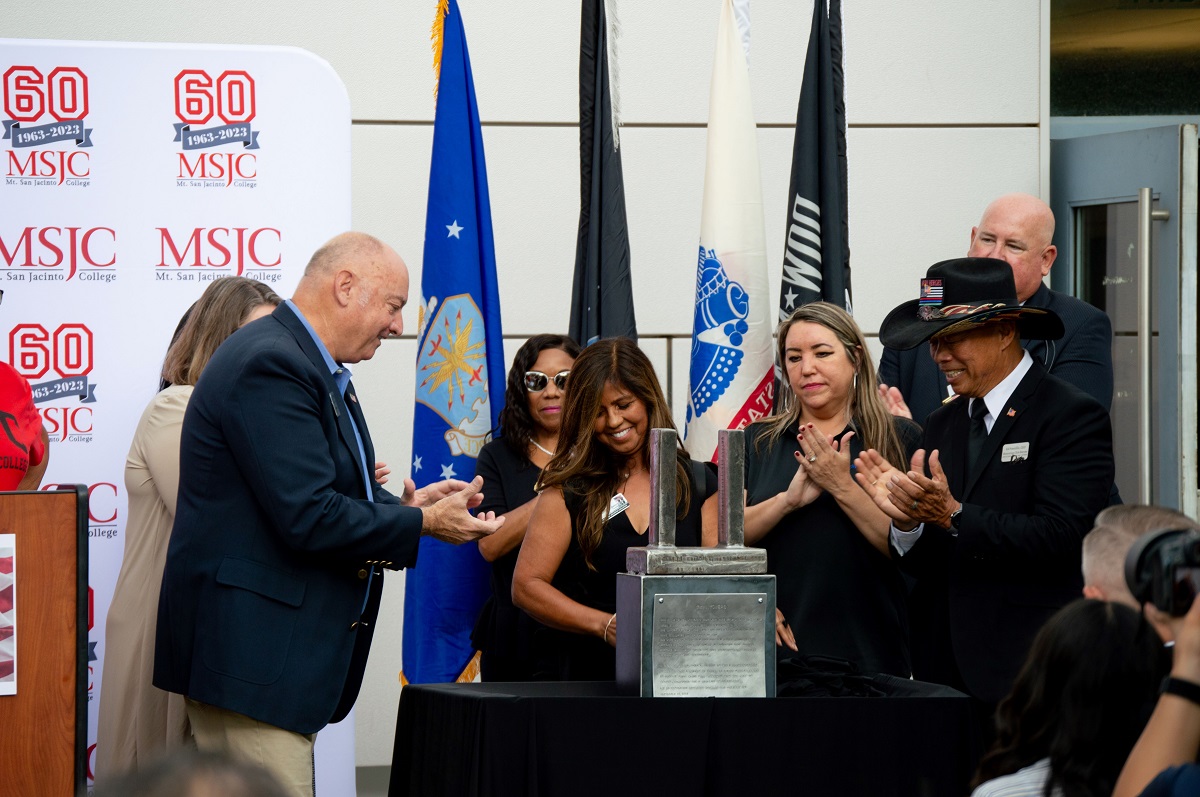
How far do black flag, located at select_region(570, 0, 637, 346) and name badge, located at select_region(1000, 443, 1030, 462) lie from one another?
128cm

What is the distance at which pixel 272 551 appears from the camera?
8.91 ft

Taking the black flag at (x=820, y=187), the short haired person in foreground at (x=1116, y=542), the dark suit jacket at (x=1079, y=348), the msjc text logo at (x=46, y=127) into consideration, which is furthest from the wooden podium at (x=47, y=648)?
the dark suit jacket at (x=1079, y=348)

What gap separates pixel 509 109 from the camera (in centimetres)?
512

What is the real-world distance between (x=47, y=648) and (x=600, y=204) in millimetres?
2038

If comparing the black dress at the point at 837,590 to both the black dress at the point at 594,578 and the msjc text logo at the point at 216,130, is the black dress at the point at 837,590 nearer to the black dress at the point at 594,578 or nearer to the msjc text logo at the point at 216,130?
the black dress at the point at 594,578

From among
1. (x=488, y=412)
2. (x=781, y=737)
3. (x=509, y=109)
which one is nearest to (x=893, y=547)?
(x=781, y=737)

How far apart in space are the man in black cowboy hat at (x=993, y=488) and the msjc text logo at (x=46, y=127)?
2.58m

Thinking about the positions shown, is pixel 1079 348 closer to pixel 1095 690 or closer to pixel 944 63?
pixel 944 63

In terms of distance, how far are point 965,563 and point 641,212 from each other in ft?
8.22

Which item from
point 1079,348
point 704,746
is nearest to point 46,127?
point 704,746

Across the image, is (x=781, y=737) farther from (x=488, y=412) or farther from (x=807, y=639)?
(x=488, y=412)

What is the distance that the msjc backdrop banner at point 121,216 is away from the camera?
4094mm

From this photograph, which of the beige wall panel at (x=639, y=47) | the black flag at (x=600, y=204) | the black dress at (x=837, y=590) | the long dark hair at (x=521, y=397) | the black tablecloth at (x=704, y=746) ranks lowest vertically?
the black tablecloth at (x=704, y=746)

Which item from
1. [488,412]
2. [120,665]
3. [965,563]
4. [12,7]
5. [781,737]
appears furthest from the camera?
[12,7]
